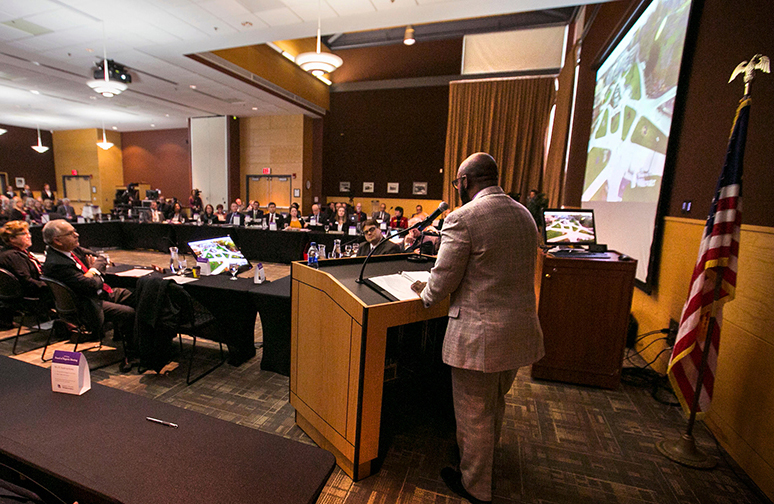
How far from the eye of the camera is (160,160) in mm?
14562

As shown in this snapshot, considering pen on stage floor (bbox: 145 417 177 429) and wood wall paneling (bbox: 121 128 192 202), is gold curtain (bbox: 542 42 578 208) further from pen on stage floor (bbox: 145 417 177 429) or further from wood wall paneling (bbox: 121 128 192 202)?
wood wall paneling (bbox: 121 128 192 202)

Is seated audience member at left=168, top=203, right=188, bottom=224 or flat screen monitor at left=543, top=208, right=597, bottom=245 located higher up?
flat screen monitor at left=543, top=208, right=597, bottom=245

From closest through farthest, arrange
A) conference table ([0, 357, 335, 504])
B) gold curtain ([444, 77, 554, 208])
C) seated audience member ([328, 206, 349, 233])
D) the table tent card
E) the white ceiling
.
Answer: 1. conference table ([0, 357, 335, 504])
2. the table tent card
3. the white ceiling
4. seated audience member ([328, 206, 349, 233])
5. gold curtain ([444, 77, 554, 208])

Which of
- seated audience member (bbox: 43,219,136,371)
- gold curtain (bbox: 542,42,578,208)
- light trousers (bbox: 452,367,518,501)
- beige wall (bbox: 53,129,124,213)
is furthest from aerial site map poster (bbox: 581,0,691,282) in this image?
beige wall (bbox: 53,129,124,213)

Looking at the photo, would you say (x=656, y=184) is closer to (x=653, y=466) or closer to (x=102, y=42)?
(x=653, y=466)

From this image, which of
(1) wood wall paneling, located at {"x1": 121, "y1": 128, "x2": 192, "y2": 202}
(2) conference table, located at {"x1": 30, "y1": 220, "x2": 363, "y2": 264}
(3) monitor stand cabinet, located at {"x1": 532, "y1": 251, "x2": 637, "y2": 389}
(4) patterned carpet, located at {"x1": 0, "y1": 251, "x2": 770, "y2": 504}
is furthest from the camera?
(1) wood wall paneling, located at {"x1": 121, "y1": 128, "x2": 192, "y2": 202}

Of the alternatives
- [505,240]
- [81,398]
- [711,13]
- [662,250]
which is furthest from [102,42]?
[662,250]

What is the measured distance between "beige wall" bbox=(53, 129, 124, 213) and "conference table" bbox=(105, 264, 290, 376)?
15691 millimetres

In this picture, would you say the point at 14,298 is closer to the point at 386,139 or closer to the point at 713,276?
the point at 713,276

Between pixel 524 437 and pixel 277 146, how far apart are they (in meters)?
11.3

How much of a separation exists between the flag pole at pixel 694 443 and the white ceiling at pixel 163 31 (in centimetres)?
413

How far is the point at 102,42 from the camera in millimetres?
5930

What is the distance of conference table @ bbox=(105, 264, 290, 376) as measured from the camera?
9.16 feet

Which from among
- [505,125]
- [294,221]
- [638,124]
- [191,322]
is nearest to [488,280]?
[191,322]
